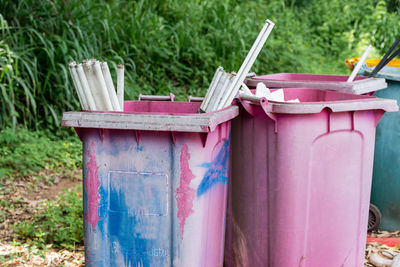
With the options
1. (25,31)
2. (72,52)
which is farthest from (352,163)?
(25,31)

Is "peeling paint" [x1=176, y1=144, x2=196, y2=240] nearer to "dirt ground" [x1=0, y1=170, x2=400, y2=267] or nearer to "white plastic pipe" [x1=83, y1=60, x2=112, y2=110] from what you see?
"white plastic pipe" [x1=83, y1=60, x2=112, y2=110]

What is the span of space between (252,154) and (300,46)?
734 centimetres

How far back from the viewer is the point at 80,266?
3525 mm

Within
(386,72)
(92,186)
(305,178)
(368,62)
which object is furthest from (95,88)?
(368,62)

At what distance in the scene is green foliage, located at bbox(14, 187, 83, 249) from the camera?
384 centimetres

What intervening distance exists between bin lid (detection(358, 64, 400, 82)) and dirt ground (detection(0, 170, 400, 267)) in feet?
4.03

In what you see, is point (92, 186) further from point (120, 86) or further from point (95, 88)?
point (120, 86)

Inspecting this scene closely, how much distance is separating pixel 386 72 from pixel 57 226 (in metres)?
2.83

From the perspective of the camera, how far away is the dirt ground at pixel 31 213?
3559 millimetres

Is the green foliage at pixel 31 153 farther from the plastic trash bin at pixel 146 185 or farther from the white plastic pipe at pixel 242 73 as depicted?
the white plastic pipe at pixel 242 73

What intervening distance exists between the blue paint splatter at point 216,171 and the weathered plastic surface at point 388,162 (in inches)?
62.1

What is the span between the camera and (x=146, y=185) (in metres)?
2.71

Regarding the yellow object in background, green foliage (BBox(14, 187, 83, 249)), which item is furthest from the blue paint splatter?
the yellow object in background

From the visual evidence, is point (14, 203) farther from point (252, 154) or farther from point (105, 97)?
point (252, 154)
